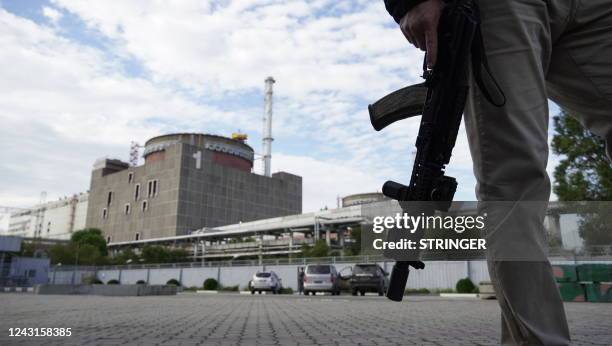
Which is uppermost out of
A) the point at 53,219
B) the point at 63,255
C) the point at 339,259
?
the point at 53,219

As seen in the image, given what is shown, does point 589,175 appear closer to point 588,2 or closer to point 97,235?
point 588,2

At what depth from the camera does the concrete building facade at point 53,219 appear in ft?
370

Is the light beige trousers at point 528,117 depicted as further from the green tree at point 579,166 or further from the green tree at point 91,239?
the green tree at point 91,239

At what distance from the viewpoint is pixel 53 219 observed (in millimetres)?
125375

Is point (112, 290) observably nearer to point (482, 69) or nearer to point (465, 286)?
point (465, 286)

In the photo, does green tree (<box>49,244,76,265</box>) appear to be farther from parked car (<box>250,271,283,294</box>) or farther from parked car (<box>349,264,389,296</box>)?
parked car (<box>349,264,389,296</box>)

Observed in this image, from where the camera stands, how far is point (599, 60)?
1.78 m

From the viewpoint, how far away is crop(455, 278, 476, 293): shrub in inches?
916

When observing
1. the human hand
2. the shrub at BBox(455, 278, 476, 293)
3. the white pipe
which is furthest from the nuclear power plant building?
the human hand

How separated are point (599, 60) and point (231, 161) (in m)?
89.9

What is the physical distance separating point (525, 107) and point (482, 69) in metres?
0.21

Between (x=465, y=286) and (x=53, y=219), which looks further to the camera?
(x=53, y=219)

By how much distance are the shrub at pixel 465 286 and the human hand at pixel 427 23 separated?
925 inches

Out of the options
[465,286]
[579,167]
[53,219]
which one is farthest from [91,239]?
[579,167]
